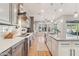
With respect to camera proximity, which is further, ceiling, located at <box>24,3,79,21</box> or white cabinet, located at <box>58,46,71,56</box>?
ceiling, located at <box>24,3,79,21</box>

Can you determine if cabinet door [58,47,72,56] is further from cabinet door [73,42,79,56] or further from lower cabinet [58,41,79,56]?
cabinet door [73,42,79,56]

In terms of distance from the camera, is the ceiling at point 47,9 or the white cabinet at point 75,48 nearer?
the white cabinet at point 75,48

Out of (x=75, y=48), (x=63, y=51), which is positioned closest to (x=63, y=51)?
(x=63, y=51)

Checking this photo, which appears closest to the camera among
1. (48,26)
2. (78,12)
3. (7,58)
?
(7,58)

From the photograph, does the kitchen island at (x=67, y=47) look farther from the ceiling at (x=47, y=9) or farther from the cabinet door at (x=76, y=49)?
the ceiling at (x=47, y=9)

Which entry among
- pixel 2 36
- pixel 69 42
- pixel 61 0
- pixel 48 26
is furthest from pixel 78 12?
pixel 61 0

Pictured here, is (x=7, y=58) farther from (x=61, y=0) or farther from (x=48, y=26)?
(x=48, y=26)

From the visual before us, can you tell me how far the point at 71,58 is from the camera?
1372 millimetres

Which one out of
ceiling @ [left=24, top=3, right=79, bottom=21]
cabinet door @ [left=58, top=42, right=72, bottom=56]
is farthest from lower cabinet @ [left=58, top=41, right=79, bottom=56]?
ceiling @ [left=24, top=3, right=79, bottom=21]

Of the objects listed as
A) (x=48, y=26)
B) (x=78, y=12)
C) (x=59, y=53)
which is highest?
(x=78, y=12)

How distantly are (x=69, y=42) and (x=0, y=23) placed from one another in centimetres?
158

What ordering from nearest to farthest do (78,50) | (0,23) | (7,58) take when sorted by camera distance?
1. (7,58)
2. (0,23)
3. (78,50)

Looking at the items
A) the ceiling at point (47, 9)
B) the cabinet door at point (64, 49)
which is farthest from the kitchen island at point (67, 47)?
the ceiling at point (47, 9)

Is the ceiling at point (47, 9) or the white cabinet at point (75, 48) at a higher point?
the ceiling at point (47, 9)
